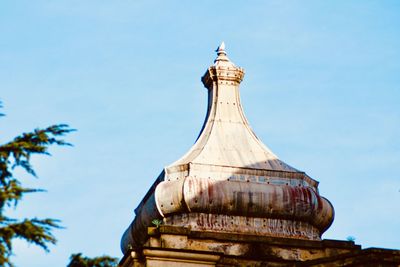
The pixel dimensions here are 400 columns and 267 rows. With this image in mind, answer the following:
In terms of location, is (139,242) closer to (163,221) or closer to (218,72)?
(163,221)

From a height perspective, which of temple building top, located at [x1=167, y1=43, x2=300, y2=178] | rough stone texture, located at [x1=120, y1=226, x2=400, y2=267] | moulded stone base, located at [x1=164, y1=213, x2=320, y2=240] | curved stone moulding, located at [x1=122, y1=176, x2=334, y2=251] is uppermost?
temple building top, located at [x1=167, y1=43, x2=300, y2=178]

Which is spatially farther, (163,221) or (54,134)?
(163,221)

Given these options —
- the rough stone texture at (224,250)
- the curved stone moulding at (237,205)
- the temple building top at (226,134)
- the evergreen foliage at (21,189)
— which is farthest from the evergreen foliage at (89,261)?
the temple building top at (226,134)

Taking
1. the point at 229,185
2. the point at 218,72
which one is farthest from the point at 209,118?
the point at 229,185

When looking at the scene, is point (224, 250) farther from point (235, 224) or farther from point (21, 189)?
point (21, 189)

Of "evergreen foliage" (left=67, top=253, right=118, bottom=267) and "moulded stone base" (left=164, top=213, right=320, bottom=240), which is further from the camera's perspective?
"moulded stone base" (left=164, top=213, right=320, bottom=240)

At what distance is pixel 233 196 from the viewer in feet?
136

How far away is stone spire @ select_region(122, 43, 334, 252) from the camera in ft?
136

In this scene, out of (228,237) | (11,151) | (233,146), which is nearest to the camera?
(11,151)

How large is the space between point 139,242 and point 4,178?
21556 millimetres

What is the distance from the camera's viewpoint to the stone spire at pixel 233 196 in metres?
41.5

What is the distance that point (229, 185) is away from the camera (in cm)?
4178

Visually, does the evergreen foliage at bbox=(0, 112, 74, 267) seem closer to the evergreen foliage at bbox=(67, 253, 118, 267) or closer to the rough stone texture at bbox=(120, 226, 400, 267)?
the evergreen foliage at bbox=(67, 253, 118, 267)

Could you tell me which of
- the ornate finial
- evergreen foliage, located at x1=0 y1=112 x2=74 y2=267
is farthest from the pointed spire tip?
evergreen foliage, located at x1=0 y1=112 x2=74 y2=267
